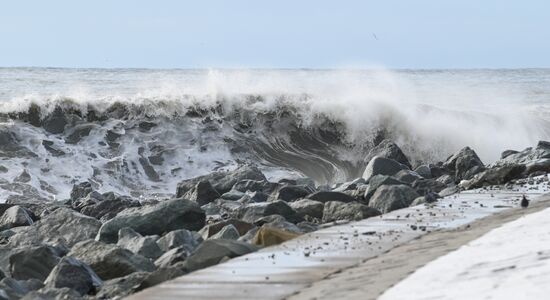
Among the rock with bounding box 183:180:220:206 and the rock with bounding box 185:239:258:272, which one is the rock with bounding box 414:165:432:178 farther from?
the rock with bounding box 185:239:258:272

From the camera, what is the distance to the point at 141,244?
852cm

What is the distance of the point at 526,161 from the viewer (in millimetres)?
14039

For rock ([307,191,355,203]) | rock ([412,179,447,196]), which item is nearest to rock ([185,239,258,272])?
rock ([307,191,355,203])

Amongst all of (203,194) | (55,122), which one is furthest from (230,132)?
(203,194)

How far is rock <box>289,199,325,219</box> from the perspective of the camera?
10320mm

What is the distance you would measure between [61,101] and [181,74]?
21469 millimetres

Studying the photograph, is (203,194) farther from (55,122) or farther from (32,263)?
(55,122)

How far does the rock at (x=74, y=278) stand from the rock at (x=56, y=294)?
0.77 feet

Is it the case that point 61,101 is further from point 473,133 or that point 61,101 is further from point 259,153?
point 473,133

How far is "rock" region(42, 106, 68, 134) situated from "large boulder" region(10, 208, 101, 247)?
13.0 meters

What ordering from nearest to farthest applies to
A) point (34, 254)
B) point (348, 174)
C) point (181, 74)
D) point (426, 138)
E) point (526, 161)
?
point (34, 254), point (526, 161), point (348, 174), point (426, 138), point (181, 74)

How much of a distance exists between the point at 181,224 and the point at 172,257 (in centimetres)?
238

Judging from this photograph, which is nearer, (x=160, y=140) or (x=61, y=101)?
(x=160, y=140)

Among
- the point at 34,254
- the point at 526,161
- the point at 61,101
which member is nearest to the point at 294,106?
the point at 61,101
